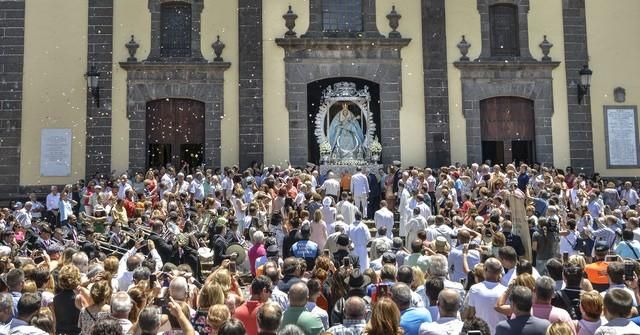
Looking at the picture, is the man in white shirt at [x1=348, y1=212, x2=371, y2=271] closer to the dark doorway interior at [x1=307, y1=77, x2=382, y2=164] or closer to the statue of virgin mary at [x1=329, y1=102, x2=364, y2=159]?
the statue of virgin mary at [x1=329, y1=102, x2=364, y2=159]

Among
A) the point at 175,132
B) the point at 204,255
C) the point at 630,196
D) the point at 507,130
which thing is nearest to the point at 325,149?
the point at 175,132

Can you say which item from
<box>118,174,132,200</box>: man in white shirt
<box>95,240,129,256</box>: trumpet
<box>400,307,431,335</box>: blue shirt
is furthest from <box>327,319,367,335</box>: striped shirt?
<box>118,174,132,200</box>: man in white shirt

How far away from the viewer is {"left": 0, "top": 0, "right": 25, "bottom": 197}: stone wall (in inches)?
862

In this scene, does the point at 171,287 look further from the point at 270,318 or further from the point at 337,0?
the point at 337,0

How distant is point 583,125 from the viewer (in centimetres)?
2338

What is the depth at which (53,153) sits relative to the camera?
22.0 metres

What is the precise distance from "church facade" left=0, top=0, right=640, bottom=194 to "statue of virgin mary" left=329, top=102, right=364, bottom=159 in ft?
0.15

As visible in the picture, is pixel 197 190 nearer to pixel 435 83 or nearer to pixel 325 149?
pixel 325 149

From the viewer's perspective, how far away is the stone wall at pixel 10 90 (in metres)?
21.9

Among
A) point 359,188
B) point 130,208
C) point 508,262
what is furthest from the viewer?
point 359,188

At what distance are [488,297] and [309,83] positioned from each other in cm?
1671

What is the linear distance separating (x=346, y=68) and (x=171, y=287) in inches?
680

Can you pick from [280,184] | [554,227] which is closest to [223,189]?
[280,184]

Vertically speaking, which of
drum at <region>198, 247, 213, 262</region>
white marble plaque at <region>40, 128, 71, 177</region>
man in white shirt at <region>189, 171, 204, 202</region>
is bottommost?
drum at <region>198, 247, 213, 262</region>
